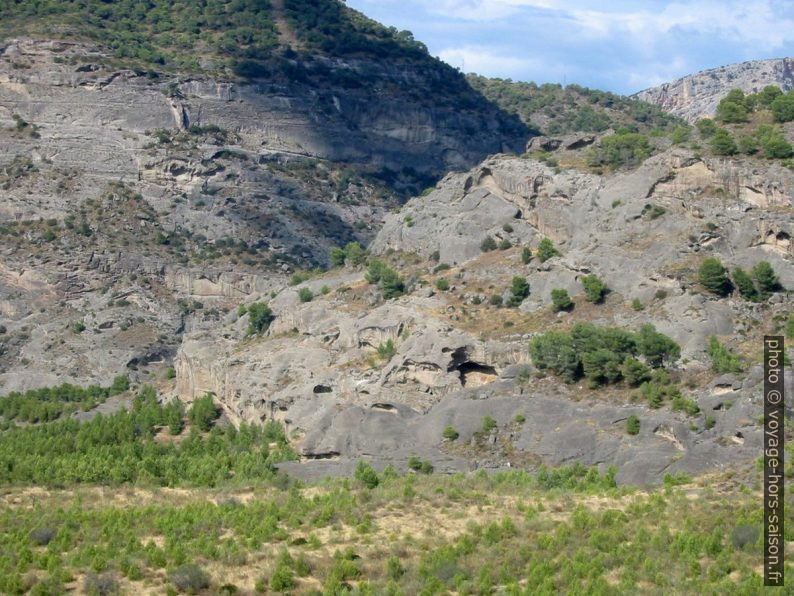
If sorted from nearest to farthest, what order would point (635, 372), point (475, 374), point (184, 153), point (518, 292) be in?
point (635, 372)
point (475, 374)
point (518, 292)
point (184, 153)

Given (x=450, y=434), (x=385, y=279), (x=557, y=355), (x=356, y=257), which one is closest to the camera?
(x=450, y=434)

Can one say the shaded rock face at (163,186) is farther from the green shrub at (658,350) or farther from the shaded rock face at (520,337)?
the green shrub at (658,350)

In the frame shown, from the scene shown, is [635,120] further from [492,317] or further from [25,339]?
[492,317]

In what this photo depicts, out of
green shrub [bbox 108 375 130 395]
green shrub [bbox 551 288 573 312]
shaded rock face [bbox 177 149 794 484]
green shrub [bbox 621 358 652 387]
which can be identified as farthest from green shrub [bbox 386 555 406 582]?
green shrub [bbox 108 375 130 395]

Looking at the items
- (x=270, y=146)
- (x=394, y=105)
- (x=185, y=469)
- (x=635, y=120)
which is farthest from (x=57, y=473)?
(x=635, y=120)

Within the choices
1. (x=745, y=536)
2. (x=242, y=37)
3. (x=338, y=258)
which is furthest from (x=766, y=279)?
(x=242, y=37)

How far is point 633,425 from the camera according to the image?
7400 cm

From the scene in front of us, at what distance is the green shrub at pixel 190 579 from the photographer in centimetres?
5678

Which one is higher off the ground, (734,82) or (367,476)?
(734,82)

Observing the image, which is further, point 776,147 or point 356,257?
point 356,257

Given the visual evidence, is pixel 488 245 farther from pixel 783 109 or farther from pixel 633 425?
pixel 633 425

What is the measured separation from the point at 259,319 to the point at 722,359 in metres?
28.7

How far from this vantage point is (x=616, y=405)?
3014 inches

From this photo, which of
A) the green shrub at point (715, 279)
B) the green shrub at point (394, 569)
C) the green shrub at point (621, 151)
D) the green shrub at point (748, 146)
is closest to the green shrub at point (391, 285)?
the green shrub at point (621, 151)
